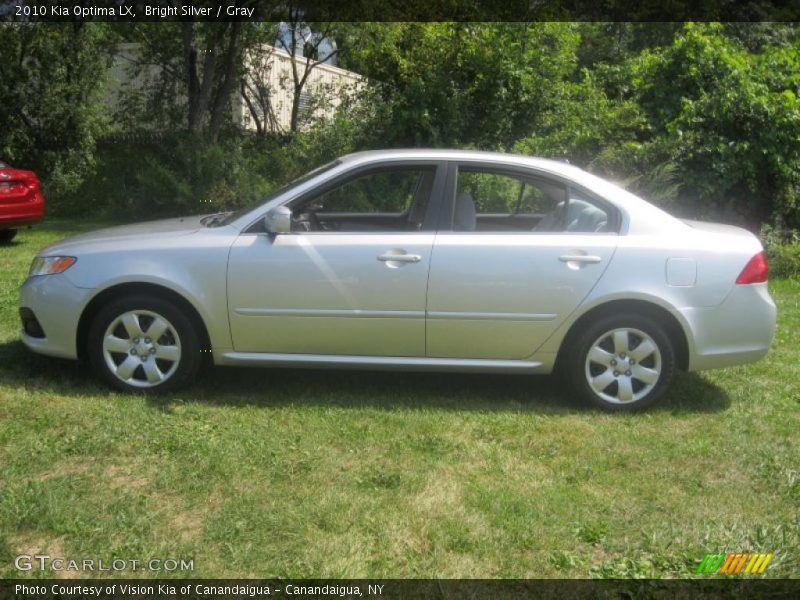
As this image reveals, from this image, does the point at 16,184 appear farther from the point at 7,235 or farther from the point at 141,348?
the point at 141,348

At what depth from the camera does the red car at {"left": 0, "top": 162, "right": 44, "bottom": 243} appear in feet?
36.7

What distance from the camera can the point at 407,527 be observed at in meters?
3.60

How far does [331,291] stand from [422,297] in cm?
56

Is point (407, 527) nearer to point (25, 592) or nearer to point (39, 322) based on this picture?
point (25, 592)

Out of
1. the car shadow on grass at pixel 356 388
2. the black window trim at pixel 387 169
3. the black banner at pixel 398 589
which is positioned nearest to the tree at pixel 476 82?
the black window trim at pixel 387 169

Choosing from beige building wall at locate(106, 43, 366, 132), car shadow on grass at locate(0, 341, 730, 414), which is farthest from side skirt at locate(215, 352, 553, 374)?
beige building wall at locate(106, 43, 366, 132)

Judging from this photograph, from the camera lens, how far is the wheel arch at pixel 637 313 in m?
5.14

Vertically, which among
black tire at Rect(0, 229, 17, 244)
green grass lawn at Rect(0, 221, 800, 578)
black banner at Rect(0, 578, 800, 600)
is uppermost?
black tire at Rect(0, 229, 17, 244)

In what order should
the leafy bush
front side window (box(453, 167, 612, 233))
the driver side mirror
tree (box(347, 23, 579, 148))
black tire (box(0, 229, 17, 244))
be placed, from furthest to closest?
tree (box(347, 23, 579, 148)) → black tire (box(0, 229, 17, 244)) → the leafy bush → front side window (box(453, 167, 612, 233)) → the driver side mirror

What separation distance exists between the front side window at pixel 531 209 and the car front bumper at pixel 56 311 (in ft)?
7.93

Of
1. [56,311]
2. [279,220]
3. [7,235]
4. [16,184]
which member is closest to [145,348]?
[56,311]

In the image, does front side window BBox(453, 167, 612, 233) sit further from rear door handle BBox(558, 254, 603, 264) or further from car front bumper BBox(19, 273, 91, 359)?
car front bumper BBox(19, 273, 91, 359)

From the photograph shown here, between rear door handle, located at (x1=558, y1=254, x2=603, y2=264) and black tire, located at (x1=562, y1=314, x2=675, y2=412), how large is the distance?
0.37m

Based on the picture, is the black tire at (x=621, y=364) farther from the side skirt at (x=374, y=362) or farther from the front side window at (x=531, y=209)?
the front side window at (x=531, y=209)
